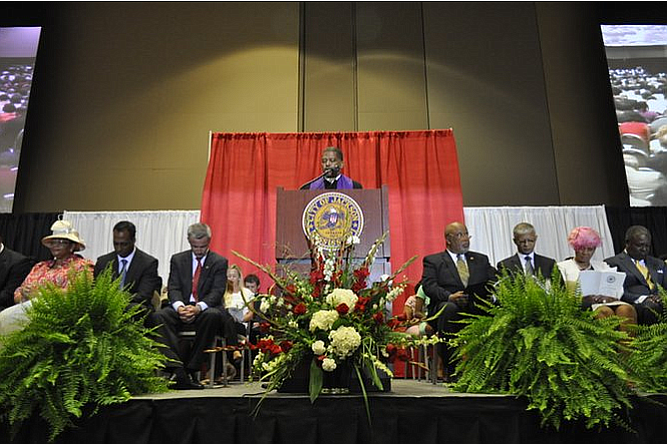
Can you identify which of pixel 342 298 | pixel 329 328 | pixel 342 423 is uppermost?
pixel 342 298

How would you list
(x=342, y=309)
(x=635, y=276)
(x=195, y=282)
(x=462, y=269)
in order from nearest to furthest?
(x=342, y=309)
(x=195, y=282)
(x=462, y=269)
(x=635, y=276)

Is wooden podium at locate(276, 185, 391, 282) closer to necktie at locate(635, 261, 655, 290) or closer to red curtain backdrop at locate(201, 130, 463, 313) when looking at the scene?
necktie at locate(635, 261, 655, 290)

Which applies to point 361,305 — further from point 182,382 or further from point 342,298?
point 182,382

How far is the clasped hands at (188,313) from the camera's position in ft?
13.0

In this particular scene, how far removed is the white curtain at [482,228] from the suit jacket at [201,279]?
2.94m

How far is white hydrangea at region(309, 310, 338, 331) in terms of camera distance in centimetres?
252

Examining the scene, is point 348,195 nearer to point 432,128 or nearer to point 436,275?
point 436,275

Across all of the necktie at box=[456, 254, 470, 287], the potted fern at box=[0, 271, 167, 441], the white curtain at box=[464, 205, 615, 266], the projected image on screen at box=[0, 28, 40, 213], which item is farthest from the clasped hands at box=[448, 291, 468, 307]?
the projected image on screen at box=[0, 28, 40, 213]

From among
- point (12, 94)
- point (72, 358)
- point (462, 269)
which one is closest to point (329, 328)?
point (72, 358)

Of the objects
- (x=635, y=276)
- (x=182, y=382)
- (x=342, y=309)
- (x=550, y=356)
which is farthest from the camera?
(x=635, y=276)

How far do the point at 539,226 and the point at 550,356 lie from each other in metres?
5.16

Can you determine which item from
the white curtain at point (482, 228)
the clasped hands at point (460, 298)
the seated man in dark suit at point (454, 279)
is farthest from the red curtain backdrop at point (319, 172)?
the clasped hands at point (460, 298)

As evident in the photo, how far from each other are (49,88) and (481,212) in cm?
592

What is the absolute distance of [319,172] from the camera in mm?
7219
